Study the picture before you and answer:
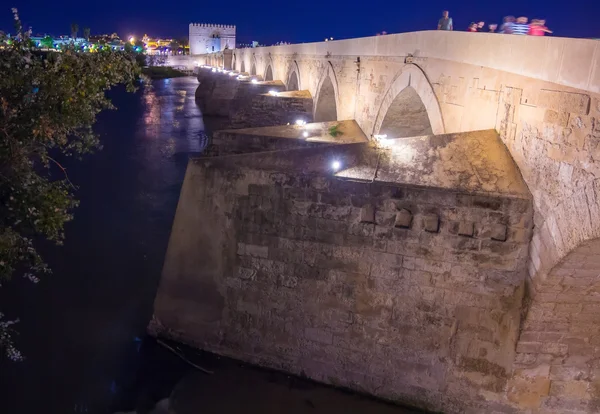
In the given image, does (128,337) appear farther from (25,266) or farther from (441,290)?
(441,290)

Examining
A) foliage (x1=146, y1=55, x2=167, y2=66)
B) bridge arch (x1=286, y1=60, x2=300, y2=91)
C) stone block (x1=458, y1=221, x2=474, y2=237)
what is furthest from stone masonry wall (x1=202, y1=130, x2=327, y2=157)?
foliage (x1=146, y1=55, x2=167, y2=66)

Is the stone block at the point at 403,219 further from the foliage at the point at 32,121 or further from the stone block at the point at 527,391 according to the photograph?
the foliage at the point at 32,121

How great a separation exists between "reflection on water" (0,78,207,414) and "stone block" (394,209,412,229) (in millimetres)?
3034

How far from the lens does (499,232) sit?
161 inches

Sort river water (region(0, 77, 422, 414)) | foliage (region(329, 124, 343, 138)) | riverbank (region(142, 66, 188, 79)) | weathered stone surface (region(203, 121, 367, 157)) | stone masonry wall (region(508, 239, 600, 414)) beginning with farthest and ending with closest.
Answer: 1. riverbank (region(142, 66, 188, 79))
2. foliage (region(329, 124, 343, 138))
3. weathered stone surface (region(203, 121, 367, 157))
4. river water (region(0, 77, 422, 414))
5. stone masonry wall (region(508, 239, 600, 414))

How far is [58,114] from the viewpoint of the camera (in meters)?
3.47

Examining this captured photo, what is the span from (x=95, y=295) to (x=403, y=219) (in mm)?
4390

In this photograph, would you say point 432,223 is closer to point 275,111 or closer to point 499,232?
point 499,232

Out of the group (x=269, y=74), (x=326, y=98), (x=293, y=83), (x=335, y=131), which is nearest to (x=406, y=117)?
(x=335, y=131)

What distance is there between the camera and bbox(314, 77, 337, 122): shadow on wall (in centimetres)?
1199

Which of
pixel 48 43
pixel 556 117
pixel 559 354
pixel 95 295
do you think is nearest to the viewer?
pixel 556 117

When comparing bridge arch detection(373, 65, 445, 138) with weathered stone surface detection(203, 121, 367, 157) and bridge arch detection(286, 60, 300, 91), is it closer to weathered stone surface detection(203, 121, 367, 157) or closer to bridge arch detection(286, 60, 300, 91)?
weathered stone surface detection(203, 121, 367, 157)

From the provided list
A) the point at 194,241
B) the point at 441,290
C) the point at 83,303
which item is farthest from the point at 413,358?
the point at 83,303

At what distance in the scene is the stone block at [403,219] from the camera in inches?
171
